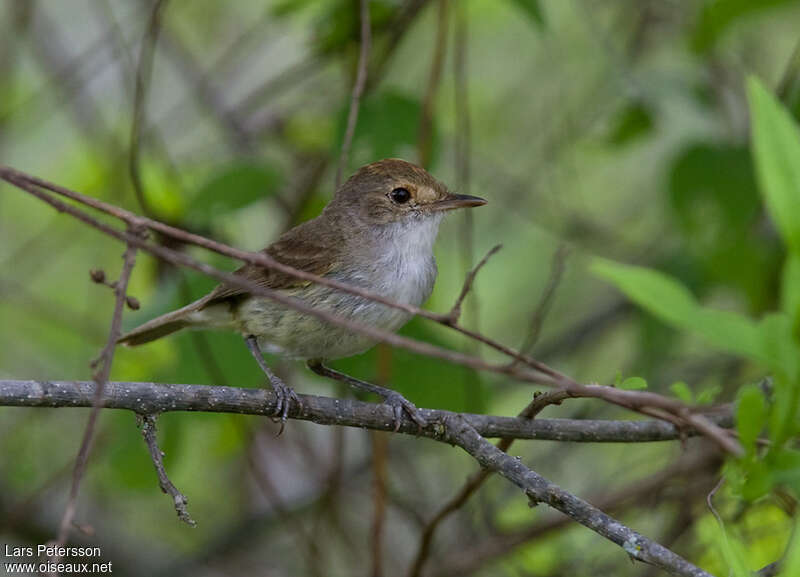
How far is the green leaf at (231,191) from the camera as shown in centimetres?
416

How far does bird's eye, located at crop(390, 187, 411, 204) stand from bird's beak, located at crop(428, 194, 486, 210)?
118 millimetres

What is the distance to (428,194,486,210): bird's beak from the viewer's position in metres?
4.12

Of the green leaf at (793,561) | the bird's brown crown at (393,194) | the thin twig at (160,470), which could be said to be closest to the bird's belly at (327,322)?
the bird's brown crown at (393,194)

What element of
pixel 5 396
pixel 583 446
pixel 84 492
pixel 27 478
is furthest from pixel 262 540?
pixel 5 396

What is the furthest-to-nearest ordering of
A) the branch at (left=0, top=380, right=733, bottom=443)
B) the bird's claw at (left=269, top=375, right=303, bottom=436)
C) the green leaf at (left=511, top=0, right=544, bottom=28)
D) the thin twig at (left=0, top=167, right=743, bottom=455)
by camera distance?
the green leaf at (left=511, top=0, right=544, bottom=28) → the bird's claw at (left=269, top=375, right=303, bottom=436) → the branch at (left=0, top=380, right=733, bottom=443) → the thin twig at (left=0, top=167, right=743, bottom=455)

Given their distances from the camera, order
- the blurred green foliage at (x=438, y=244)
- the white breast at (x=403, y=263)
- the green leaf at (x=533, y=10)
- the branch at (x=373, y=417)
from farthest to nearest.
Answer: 1. the blurred green foliage at (x=438, y=244)
2. the white breast at (x=403, y=263)
3. the green leaf at (x=533, y=10)
4. the branch at (x=373, y=417)

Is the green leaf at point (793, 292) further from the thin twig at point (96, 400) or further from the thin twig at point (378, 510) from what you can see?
the thin twig at point (378, 510)

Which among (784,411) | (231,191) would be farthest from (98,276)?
(231,191)

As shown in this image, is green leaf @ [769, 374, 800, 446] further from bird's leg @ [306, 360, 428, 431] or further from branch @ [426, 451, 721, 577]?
branch @ [426, 451, 721, 577]

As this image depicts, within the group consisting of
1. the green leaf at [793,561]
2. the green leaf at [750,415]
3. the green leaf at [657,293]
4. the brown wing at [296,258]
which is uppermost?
the brown wing at [296,258]

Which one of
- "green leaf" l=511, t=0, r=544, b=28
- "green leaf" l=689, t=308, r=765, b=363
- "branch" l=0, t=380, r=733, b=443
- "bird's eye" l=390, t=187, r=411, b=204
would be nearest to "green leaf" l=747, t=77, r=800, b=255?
"green leaf" l=689, t=308, r=765, b=363

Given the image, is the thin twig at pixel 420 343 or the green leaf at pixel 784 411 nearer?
the green leaf at pixel 784 411

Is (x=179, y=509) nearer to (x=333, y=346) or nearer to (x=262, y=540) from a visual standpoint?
(x=333, y=346)

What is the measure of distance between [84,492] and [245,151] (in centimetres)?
237
